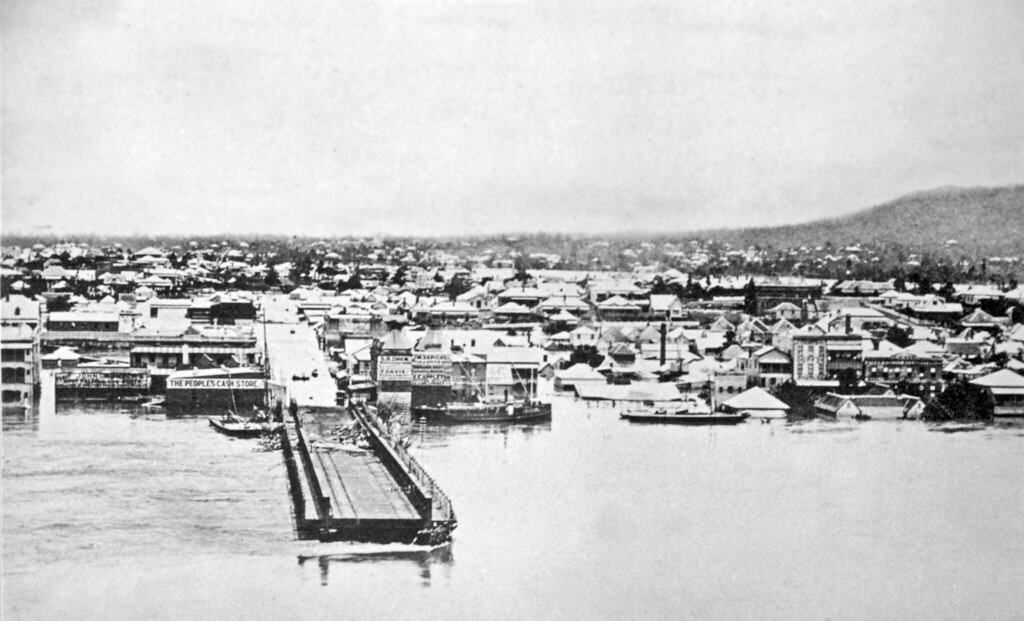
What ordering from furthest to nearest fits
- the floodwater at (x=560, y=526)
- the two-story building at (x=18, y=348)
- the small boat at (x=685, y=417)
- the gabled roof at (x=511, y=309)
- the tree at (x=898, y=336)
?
the tree at (x=898, y=336) → the small boat at (x=685, y=417) → the gabled roof at (x=511, y=309) → the two-story building at (x=18, y=348) → the floodwater at (x=560, y=526)

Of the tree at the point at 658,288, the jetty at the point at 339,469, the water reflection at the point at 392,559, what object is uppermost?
the tree at the point at 658,288

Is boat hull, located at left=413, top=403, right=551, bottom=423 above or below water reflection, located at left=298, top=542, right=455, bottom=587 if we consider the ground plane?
A: above

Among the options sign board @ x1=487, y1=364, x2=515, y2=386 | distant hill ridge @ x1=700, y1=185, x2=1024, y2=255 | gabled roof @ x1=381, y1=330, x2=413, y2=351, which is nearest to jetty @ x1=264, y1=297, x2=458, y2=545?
gabled roof @ x1=381, y1=330, x2=413, y2=351

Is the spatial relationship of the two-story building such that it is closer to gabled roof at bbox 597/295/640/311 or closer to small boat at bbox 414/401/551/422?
small boat at bbox 414/401/551/422

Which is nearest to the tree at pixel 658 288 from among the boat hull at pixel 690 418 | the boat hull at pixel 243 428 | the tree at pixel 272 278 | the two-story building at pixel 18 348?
the boat hull at pixel 690 418

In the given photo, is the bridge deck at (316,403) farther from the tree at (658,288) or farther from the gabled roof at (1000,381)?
the gabled roof at (1000,381)

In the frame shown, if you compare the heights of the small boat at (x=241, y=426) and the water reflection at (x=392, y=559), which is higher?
the small boat at (x=241, y=426)
